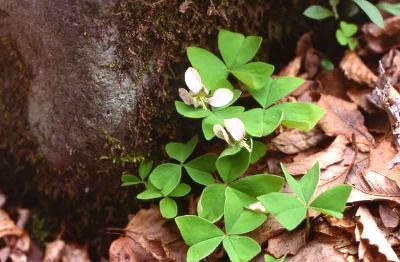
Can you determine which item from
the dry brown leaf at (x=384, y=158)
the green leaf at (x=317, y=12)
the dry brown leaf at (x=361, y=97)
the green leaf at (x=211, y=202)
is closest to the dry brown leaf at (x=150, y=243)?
the green leaf at (x=211, y=202)

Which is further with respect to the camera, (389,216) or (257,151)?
(257,151)

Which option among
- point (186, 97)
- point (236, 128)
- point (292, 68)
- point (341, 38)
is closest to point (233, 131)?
point (236, 128)

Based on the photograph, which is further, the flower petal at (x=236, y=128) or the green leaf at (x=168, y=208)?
the green leaf at (x=168, y=208)

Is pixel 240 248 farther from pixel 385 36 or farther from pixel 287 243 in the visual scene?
pixel 385 36

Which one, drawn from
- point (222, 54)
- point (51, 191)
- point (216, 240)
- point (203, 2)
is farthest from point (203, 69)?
point (51, 191)

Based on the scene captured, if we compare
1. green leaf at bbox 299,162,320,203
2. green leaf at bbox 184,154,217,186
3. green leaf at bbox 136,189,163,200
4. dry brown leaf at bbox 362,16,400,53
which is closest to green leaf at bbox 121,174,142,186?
green leaf at bbox 136,189,163,200

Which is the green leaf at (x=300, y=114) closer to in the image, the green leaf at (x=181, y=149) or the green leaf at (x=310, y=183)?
the green leaf at (x=310, y=183)

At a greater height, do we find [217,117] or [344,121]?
[217,117]
